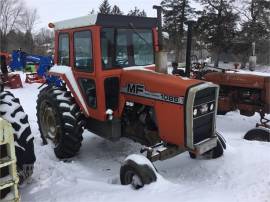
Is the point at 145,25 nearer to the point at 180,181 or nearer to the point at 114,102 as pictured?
the point at 114,102

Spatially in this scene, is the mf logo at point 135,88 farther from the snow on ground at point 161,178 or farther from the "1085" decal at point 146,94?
the snow on ground at point 161,178

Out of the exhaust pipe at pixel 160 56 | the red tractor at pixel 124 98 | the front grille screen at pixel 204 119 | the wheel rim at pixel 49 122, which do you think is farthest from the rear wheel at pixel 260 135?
the wheel rim at pixel 49 122

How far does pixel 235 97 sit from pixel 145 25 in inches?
147

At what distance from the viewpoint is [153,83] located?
5.23 metres

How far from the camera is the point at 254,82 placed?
849 cm

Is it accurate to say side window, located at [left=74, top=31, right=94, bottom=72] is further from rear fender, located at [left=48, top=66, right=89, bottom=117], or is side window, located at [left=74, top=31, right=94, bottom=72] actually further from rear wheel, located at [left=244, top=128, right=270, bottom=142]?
rear wheel, located at [left=244, top=128, right=270, bottom=142]

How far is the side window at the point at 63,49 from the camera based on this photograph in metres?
6.38

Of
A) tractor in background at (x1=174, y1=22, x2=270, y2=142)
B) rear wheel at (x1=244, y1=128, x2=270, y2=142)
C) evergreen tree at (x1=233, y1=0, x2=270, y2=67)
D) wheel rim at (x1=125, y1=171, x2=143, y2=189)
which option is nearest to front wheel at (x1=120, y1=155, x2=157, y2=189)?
wheel rim at (x1=125, y1=171, x2=143, y2=189)

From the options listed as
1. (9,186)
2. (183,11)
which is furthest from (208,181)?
(183,11)

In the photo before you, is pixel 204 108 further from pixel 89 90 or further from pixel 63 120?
pixel 63 120

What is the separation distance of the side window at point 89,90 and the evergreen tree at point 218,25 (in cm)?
3300

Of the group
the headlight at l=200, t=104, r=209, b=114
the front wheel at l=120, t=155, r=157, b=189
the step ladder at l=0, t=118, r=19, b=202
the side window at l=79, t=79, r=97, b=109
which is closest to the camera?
the step ladder at l=0, t=118, r=19, b=202

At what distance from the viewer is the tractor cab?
5.59 m

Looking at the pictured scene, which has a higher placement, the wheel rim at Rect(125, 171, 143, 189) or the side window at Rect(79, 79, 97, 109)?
the side window at Rect(79, 79, 97, 109)
